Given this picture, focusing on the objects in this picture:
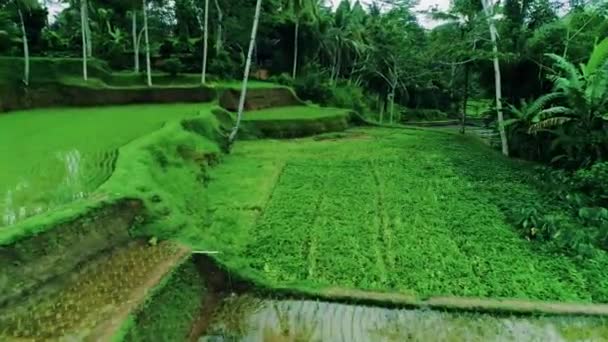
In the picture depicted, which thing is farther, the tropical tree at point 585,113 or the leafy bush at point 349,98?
the leafy bush at point 349,98

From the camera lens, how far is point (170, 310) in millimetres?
4230

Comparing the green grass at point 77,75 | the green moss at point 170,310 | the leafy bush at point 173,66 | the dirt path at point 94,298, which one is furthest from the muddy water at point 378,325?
the leafy bush at point 173,66

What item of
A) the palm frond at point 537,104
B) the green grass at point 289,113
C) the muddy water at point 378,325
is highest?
the palm frond at point 537,104

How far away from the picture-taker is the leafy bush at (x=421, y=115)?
88.8 ft

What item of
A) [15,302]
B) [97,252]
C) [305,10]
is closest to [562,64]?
[97,252]

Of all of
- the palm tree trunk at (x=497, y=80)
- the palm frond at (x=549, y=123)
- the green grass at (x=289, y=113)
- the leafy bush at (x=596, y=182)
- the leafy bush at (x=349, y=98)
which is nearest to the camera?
the leafy bush at (x=596, y=182)

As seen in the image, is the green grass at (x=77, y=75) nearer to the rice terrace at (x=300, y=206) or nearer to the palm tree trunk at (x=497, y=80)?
the rice terrace at (x=300, y=206)

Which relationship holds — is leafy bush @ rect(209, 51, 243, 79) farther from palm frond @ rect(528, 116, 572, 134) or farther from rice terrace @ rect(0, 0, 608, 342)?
palm frond @ rect(528, 116, 572, 134)

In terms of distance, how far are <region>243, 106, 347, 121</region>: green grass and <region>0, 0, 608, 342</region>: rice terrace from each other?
0.17 metres

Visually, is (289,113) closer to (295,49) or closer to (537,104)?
(537,104)

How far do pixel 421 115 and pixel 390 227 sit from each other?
866 inches

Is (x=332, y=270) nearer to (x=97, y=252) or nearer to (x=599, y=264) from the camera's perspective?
(x=97, y=252)

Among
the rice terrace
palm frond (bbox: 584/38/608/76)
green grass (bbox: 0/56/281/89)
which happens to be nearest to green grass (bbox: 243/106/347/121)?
the rice terrace

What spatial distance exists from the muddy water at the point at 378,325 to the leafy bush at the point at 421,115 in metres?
22.9
